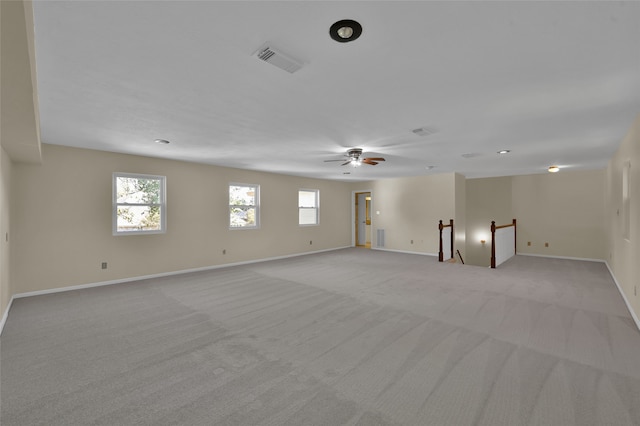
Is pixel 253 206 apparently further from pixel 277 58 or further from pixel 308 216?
pixel 277 58

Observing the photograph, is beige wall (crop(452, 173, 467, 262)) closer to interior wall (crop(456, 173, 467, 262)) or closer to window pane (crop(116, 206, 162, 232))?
interior wall (crop(456, 173, 467, 262))

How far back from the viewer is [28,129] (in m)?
2.93

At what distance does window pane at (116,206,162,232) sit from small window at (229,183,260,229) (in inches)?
68.5

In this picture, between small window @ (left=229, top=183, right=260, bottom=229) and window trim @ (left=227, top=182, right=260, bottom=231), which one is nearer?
window trim @ (left=227, top=182, right=260, bottom=231)

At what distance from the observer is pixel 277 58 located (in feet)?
6.86

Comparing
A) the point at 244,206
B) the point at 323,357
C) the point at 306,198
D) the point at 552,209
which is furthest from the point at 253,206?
the point at 552,209

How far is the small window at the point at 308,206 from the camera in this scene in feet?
30.4

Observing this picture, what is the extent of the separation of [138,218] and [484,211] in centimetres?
1021

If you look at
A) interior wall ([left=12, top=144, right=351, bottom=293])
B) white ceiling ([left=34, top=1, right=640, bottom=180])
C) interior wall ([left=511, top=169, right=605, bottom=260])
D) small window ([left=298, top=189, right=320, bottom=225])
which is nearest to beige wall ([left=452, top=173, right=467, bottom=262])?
interior wall ([left=511, top=169, right=605, bottom=260])

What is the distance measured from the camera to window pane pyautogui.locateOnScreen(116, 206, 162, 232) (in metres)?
5.54

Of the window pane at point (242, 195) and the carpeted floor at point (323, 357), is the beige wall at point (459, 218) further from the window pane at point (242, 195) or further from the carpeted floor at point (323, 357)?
the window pane at point (242, 195)

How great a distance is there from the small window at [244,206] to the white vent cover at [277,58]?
5476 mm

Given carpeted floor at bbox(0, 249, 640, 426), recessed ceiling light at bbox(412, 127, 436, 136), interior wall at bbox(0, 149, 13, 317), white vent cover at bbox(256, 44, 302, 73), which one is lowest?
carpeted floor at bbox(0, 249, 640, 426)

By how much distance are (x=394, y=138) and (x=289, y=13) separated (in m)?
3.03
